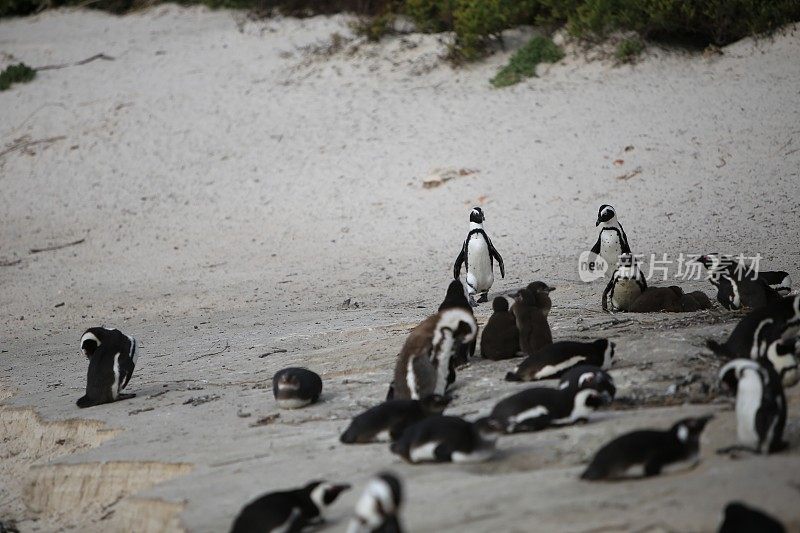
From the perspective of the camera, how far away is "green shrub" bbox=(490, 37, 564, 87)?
16.5m

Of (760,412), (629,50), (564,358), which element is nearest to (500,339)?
(564,358)

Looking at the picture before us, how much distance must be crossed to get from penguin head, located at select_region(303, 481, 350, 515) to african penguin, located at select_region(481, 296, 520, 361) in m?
2.89

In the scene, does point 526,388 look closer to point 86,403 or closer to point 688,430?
point 688,430

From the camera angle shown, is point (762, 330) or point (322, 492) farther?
point (762, 330)

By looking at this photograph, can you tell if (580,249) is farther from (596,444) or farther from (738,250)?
(596,444)

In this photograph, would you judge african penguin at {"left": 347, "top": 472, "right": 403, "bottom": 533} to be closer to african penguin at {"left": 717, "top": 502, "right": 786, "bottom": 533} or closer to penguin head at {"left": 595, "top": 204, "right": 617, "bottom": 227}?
african penguin at {"left": 717, "top": 502, "right": 786, "bottom": 533}

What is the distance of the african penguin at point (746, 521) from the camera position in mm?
3553

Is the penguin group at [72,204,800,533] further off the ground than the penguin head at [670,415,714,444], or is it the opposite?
the penguin head at [670,415,714,444]

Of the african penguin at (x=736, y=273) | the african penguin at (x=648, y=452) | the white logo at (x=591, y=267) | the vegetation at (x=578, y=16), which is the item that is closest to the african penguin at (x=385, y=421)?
the african penguin at (x=648, y=452)

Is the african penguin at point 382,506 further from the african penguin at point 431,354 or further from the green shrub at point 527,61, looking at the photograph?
the green shrub at point 527,61

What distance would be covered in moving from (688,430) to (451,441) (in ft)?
3.30

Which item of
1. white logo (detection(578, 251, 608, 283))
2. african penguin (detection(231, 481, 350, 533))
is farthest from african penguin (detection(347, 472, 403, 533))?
white logo (detection(578, 251, 608, 283))

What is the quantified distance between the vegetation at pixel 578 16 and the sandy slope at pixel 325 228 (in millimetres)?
378

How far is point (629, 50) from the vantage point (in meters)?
16.0
